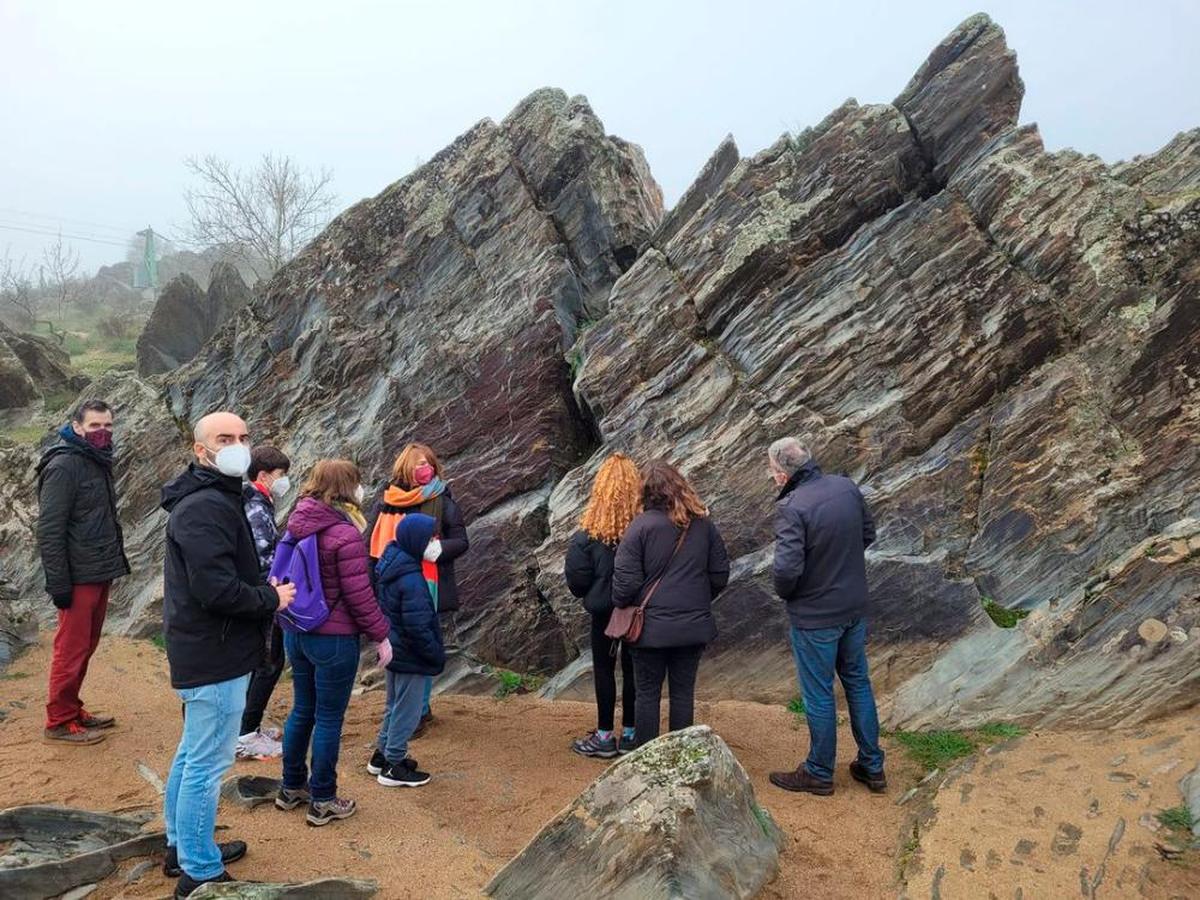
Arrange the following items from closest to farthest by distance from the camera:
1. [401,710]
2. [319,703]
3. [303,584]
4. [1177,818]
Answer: [1177,818] → [303,584] → [319,703] → [401,710]

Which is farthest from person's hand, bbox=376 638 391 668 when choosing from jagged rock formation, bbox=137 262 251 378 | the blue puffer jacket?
jagged rock formation, bbox=137 262 251 378

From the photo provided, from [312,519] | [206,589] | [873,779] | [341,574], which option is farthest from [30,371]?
[873,779]

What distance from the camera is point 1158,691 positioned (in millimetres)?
6223

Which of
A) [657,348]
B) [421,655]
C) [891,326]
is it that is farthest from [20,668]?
[891,326]

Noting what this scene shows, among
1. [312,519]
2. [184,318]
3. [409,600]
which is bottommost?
[409,600]

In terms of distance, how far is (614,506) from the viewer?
7000 mm

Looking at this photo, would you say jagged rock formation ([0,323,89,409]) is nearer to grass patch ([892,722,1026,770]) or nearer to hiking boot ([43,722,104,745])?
hiking boot ([43,722,104,745])

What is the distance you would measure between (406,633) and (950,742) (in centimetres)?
466

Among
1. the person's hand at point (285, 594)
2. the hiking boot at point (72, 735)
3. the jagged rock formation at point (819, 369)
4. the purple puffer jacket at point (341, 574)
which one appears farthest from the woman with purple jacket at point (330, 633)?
the jagged rock formation at point (819, 369)

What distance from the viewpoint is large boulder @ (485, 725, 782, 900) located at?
4535 millimetres

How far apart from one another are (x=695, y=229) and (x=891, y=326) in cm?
326

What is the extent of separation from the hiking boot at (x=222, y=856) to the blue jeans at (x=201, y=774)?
211 mm

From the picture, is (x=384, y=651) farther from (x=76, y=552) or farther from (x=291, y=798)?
(x=76, y=552)

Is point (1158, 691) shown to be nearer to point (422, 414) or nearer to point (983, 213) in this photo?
point (983, 213)
